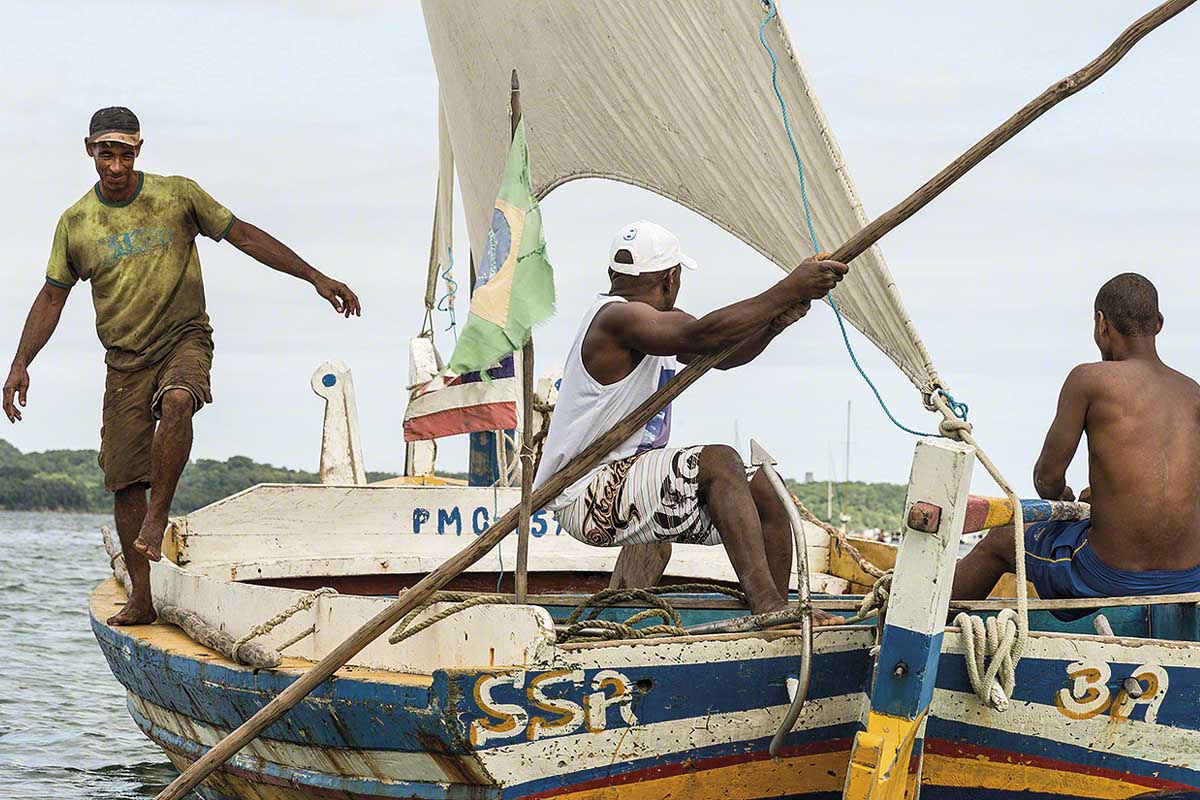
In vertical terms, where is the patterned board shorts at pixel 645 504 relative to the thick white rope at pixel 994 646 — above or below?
above

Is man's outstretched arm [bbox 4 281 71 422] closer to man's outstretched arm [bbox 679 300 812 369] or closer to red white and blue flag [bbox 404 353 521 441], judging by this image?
man's outstretched arm [bbox 679 300 812 369]

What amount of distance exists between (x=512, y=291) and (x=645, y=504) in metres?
0.89

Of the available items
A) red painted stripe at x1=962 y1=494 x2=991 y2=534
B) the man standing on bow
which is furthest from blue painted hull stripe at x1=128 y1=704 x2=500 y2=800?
red painted stripe at x1=962 y1=494 x2=991 y2=534

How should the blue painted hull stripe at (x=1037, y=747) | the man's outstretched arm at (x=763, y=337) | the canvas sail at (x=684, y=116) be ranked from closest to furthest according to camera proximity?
the blue painted hull stripe at (x=1037, y=747), the man's outstretched arm at (x=763, y=337), the canvas sail at (x=684, y=116)

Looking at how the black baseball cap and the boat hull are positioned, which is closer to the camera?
the boat hull

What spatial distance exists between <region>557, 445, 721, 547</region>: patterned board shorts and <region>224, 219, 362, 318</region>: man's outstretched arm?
1.89 m

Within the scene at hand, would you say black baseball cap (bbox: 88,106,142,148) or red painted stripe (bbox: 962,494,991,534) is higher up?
black baseball cap (bbox: 88,106,142,148)

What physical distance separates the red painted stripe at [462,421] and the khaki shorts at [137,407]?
3.87 meters

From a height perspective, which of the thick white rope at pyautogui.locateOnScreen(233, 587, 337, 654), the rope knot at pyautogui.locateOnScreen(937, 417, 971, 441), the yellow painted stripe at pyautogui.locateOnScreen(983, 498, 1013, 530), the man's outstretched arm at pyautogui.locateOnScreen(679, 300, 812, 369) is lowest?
the thick white rope at pyautogui.locateOnScreen(233, 587, 337, 654)

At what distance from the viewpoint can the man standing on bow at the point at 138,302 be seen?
6.48 m

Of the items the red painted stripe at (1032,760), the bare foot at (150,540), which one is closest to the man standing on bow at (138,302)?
the bare foot at (150,540)

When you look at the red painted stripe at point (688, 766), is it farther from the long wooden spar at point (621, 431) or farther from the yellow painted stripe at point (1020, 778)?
the long wooden spar at point (621, 431)

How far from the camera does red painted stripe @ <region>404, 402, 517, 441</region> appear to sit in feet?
34.2

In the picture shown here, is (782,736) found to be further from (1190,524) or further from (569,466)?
(1190,524)
